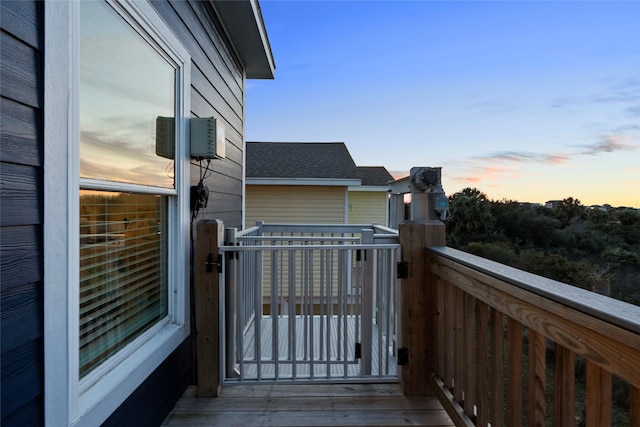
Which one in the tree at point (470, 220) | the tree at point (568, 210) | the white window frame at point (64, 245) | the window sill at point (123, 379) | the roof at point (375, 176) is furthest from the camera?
the tree at point (470, 220)

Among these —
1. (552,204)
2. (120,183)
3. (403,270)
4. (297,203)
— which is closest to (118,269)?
(120,183)

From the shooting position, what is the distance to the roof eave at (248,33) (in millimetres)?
3207

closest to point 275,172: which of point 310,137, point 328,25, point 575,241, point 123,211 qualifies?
point 328,25

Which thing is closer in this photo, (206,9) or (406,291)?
(406,291)

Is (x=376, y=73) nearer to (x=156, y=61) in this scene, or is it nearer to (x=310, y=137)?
(x=310, y=137)

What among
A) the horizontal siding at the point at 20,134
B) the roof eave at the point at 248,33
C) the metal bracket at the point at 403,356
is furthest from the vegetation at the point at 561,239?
the roof eave at the point at 248,33

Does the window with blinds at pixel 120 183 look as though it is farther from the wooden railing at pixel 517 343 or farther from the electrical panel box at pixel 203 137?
the wooden railing at pixel 517 343

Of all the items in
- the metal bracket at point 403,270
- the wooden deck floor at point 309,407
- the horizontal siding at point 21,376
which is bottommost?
the wooden deck floor at point 309,407

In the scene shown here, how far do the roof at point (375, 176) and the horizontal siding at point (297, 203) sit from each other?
103 inches

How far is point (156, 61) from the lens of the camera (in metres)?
2.03

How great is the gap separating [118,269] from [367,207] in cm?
1067

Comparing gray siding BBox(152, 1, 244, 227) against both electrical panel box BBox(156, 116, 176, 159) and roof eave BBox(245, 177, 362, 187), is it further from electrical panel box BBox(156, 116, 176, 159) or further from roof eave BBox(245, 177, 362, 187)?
roof eave BBox(245, 177, 362, 187)

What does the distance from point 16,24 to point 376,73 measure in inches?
388

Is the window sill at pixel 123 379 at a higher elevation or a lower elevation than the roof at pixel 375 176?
lower
